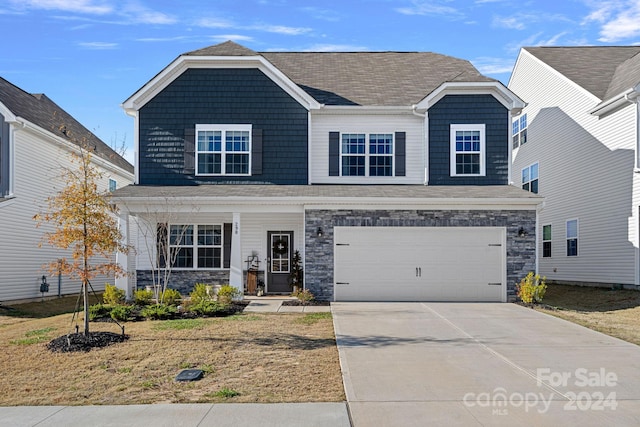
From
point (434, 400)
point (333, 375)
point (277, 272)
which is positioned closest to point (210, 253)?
point (277, 272)

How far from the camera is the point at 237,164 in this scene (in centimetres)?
1850

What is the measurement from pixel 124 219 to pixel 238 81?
5564 mm

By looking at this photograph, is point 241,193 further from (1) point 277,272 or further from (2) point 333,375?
(2) point 333,375

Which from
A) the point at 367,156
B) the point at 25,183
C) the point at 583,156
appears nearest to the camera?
the point at 367,156

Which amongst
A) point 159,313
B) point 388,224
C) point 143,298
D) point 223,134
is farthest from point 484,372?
point 223,134

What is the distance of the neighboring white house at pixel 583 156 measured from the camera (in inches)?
741

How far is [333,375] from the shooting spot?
8.32 metres

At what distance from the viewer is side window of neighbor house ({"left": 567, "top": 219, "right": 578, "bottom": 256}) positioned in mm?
22109

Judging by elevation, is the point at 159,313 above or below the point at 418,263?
below

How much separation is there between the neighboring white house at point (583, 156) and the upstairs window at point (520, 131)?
2 cm

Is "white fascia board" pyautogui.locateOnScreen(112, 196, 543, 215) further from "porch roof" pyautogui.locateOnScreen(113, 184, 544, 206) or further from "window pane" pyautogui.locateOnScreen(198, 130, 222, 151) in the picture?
"window pane" pyautogui.locateOnScreen(198, 130, 222, 151)

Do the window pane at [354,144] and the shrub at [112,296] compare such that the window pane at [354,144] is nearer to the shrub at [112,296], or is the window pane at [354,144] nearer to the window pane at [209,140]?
the window pane at [209,140]

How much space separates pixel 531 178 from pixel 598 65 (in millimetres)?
5270

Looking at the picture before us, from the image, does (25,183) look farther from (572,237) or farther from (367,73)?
(572,237)
